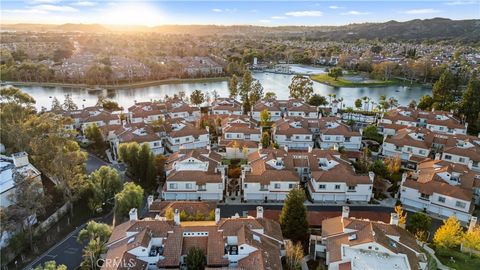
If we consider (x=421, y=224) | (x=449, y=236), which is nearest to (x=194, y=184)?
(x=421, y=224)

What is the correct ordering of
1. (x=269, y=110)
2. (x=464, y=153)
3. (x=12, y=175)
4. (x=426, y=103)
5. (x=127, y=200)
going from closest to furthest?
(x=127, y=200) → (x=12, y=175) → (x=464, y=153) → (x=269, y=110) → (x=426, y=103)

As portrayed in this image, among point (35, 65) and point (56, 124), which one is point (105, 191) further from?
point (35, 65)

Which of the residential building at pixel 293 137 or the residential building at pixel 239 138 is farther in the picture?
the residential building at pixel 293 137

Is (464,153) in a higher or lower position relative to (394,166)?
higher

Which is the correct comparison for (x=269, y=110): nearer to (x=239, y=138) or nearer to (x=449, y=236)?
(x=239, y=138)

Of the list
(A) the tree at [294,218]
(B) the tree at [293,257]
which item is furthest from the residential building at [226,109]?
(B) the tree at [293,257]

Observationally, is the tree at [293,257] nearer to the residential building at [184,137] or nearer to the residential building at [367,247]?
the residential building at [367,247]

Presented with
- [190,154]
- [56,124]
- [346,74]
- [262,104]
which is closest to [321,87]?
[346,74]

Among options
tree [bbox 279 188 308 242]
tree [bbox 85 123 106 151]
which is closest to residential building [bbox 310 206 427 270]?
tree [bbox 279 188 308 242]
